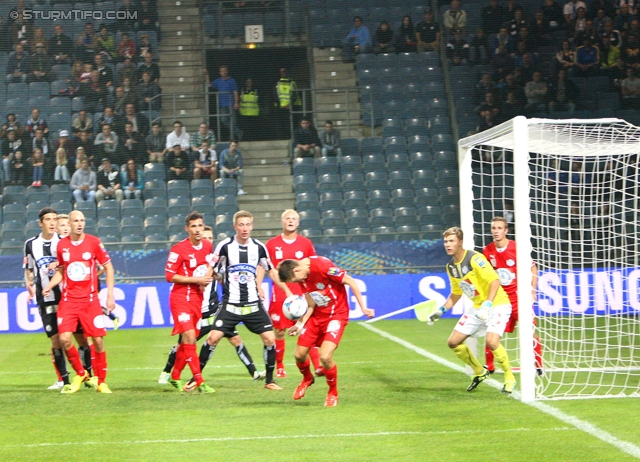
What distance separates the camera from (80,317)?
966 centimetres

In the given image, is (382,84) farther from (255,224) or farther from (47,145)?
(47,145)

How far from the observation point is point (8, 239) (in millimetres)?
20922

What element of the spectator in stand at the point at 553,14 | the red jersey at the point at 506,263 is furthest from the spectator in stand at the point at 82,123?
the red jersey at the point at 506,263

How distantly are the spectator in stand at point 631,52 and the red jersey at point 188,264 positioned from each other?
1852 cm

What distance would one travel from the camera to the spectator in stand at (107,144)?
74.1 feet

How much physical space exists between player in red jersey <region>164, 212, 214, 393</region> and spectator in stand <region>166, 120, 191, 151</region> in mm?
13375

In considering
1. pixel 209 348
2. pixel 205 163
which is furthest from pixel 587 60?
pixel 209 348

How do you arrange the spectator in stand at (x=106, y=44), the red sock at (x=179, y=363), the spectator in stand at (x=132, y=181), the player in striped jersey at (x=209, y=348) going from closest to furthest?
the red sock at (x=179, y=363), the player in striped jersey at (x=209, y=348), the spectator in stand at (x=132, y=181), the spectator in stand at (x=106, y=44)

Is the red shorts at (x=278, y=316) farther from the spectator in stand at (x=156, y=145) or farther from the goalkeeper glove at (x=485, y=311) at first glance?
the spectator in stand at (x=156, y=145)

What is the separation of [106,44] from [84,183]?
4.90 m

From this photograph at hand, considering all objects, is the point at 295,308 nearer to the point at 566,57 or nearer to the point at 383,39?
the point at 383,39

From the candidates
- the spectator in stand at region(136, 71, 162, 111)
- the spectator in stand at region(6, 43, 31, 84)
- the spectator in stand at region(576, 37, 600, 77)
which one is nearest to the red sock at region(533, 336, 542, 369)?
the spectator in stand at region(136, 71, 162, 111)

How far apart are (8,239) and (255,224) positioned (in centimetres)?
586

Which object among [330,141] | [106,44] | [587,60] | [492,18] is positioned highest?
[492,18]
